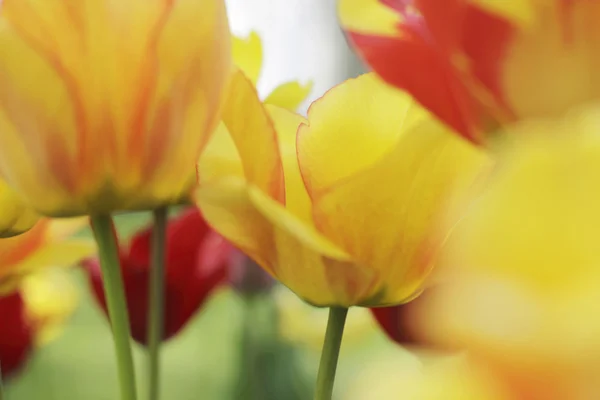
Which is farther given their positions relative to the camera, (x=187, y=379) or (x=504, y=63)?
(x=187, y=379)

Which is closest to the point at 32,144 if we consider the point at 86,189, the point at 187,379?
the point at 86,189

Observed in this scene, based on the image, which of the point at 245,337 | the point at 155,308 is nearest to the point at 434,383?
the point at 155,308

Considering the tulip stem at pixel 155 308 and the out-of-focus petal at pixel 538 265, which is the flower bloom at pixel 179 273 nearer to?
the tulip stem at pixel 155 308

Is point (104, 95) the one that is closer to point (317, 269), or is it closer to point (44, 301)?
point (317, 269)

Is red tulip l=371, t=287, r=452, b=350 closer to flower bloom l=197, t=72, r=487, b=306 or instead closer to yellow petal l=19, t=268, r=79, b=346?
flower bloom l=197, t=72, r=487, b=306

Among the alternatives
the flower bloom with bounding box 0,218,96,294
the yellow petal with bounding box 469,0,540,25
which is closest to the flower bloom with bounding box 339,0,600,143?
the yellow petal with bounding box 469,0,540,25

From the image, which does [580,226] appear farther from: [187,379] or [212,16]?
[187,379]

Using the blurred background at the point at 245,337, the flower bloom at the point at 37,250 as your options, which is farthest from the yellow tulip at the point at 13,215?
the blurred background at the point at 245,337

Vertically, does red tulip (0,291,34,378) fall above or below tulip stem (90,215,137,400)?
below
